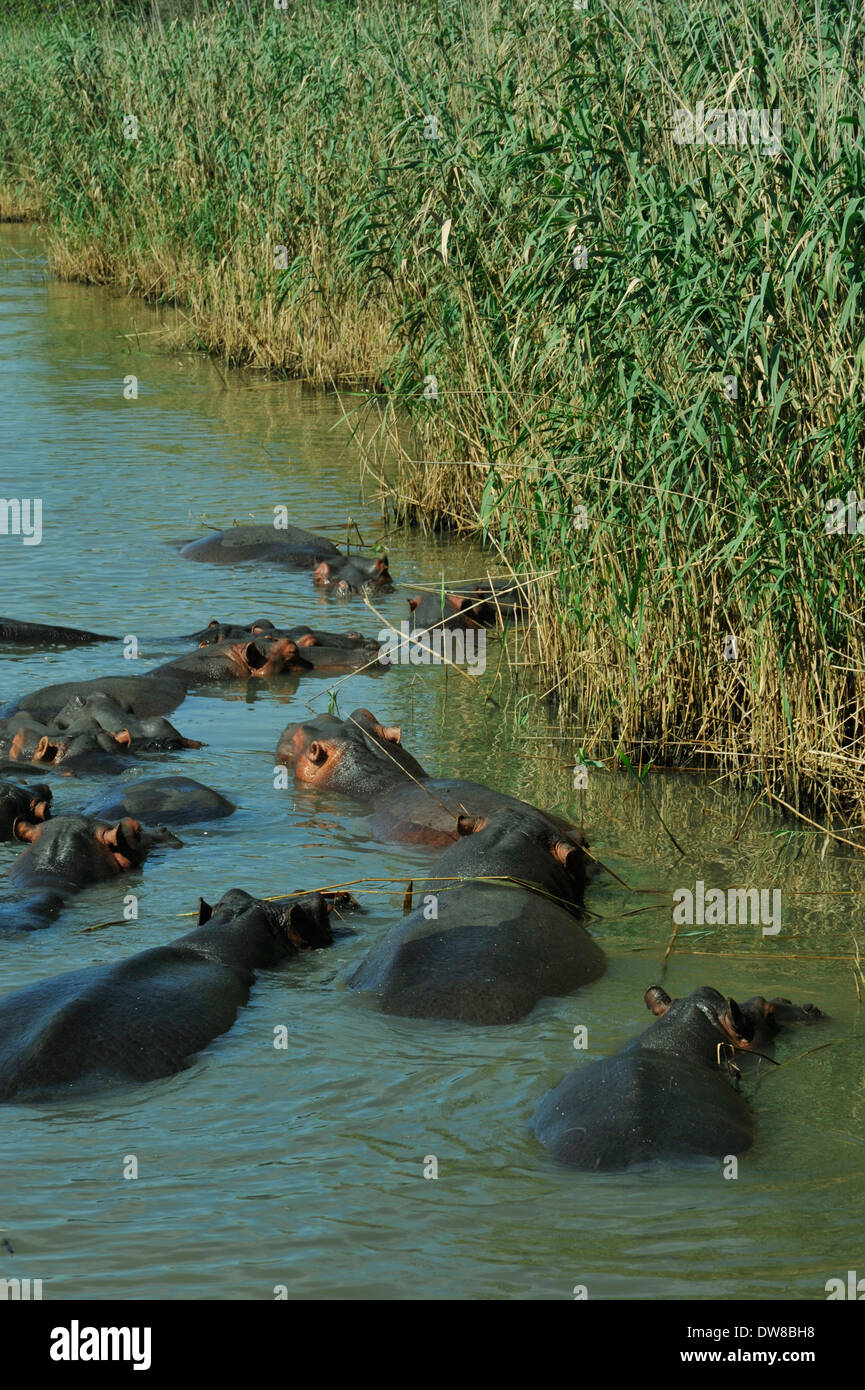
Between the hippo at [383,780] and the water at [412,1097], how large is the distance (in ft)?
0.28

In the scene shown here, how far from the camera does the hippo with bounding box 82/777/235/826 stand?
236 inches

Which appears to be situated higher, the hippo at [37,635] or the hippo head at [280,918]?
the hippo head at [280,918]

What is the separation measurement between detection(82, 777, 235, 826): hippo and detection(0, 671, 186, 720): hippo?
998 mm

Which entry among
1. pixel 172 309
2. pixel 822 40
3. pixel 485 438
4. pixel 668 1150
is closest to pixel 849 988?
pixel 668 1150

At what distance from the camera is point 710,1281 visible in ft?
10.9

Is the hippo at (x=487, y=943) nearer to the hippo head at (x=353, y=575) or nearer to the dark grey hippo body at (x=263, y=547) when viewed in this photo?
the hippo head at (x=353, y=575)

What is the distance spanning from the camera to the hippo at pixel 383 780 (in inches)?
229

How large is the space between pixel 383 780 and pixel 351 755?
0.17 metres

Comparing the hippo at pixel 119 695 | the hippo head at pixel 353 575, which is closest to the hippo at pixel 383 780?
the hippo at pixel 119 695

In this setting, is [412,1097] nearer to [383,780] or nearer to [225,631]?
[383,780]

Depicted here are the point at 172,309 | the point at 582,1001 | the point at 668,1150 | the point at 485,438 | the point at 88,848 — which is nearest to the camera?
the point at 668,1150

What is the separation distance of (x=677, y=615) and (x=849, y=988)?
5.82 feet

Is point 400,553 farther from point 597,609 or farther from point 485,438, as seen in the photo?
point 597,609

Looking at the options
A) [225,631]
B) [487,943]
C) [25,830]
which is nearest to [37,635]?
[225,631]
